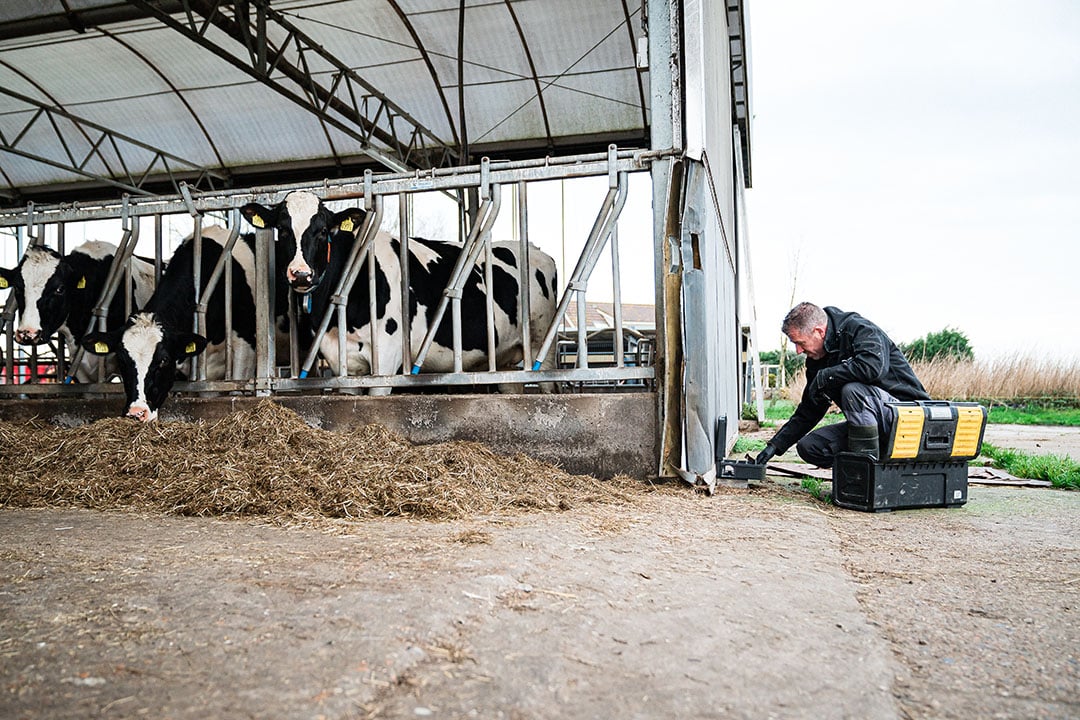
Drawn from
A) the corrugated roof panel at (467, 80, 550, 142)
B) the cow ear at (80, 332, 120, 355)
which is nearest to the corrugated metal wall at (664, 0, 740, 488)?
the cow ear at (80, 332, 120, 355)

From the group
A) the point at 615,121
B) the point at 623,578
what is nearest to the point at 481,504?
the point at 623,578

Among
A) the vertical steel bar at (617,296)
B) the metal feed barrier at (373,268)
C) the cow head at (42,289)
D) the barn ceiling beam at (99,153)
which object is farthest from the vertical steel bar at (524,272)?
the barn ceiling beam at (99,153)

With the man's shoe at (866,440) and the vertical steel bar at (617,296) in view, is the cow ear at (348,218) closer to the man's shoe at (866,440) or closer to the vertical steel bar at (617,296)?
the vertical steel bar at (617,296)

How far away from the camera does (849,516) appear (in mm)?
3869

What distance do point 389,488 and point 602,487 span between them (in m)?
1.15

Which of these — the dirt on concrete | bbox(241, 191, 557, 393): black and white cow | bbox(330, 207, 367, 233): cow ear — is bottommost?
the dirt on concrete

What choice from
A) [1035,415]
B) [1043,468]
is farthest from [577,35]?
[1035,415]

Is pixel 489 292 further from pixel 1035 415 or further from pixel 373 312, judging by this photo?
pixel 1035 415

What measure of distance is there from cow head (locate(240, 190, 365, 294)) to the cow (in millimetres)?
570

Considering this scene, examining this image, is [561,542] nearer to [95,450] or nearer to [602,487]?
[602,487]

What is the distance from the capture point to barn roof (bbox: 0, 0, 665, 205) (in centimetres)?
976

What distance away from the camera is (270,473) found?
391 cm

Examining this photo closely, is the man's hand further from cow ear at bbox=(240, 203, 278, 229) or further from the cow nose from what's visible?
the cow nose

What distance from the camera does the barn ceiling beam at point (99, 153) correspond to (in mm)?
12344
